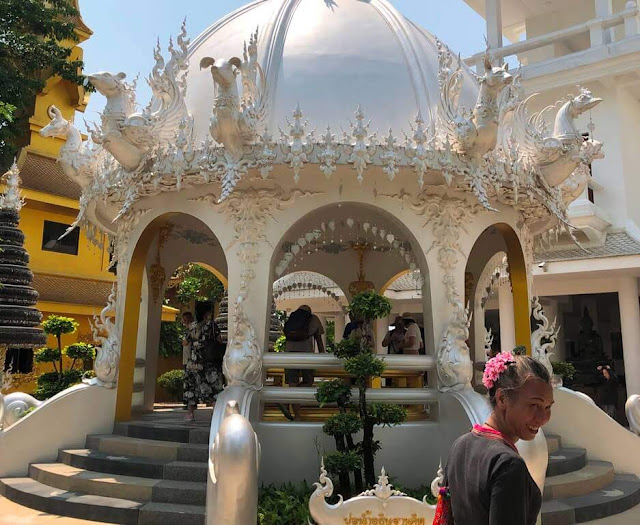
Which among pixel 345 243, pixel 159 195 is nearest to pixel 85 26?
pixel 345 243

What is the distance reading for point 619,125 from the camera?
13906mm

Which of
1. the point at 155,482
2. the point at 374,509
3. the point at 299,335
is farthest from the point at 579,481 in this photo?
the point at 155,482

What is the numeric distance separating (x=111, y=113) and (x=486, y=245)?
6333mm

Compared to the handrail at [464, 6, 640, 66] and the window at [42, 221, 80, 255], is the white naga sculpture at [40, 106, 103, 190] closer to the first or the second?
the handrail at [464, 6, 640, 66]

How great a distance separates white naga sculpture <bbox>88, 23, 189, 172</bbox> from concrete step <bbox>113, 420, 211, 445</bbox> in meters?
3.09

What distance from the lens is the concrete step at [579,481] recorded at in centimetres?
657

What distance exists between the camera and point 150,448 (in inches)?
273

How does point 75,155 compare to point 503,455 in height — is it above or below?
above

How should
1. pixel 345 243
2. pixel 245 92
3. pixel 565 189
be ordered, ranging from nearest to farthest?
pixel 245 92 → pixel 565 189 → pixel 345 243

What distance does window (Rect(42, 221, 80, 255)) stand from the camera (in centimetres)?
1956

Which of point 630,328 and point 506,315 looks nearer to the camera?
point 630,328

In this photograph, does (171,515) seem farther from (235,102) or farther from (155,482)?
(235,102)

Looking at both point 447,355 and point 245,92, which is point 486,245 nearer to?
point 447,355

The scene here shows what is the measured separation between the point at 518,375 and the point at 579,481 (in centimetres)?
540
